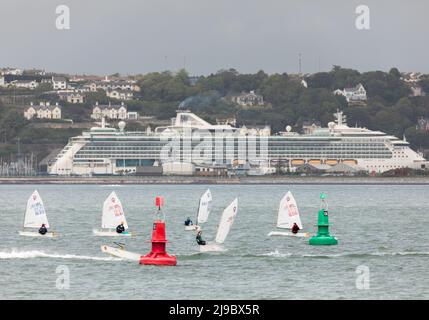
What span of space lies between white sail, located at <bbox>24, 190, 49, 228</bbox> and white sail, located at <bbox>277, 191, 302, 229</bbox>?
9983 mm

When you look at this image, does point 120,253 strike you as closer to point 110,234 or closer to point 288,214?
point 110,234

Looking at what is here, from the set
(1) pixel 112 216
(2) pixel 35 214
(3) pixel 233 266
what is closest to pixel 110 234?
(1) pixel 112 216

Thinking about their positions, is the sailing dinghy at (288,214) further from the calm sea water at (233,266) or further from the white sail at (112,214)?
the white sail at (112,214)

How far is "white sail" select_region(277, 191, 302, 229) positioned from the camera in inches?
2496

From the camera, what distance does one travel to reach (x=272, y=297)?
130 feet

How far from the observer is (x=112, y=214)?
62.6 m

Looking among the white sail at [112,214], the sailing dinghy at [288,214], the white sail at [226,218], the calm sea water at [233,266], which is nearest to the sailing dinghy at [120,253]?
the calm sea water at [233,266]

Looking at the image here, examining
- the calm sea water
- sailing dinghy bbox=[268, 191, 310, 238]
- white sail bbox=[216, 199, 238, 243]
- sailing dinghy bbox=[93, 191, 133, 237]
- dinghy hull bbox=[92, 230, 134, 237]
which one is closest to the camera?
the calm sea water

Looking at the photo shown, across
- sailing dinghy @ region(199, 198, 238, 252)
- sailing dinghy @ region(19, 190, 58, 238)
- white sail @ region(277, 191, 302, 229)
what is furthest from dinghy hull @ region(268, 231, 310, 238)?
sailing dinghy @ region(19, 190, 58, 238)

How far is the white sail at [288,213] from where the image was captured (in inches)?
2496

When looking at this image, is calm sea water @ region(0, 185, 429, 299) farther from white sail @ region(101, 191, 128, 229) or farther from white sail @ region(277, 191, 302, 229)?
white sail @ region(277, 191, 302, 229)

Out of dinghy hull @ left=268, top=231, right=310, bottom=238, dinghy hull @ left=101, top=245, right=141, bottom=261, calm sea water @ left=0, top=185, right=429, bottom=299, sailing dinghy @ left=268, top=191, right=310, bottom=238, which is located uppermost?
sailing dinghy @ left=268, top=191, right=310, bottom=238
